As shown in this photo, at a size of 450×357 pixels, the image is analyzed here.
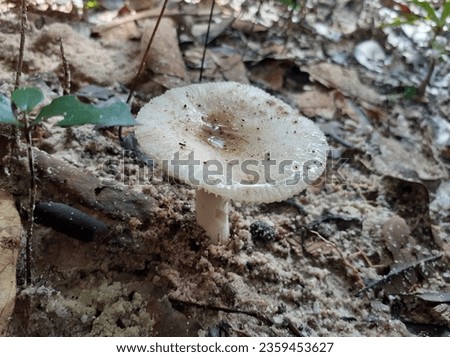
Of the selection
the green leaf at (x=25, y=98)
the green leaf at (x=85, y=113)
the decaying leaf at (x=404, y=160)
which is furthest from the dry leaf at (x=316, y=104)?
the green leaf at (x=25, y=98)

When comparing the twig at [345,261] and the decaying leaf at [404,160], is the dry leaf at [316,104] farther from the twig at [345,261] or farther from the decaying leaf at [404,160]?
the twig at [345,261]

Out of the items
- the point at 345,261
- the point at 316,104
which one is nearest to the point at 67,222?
A: the point at 345,261

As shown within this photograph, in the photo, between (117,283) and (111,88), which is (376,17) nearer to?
(111,88)

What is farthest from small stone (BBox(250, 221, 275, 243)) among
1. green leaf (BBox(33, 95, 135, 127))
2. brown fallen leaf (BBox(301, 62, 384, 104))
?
brown fallen leaf (BBox(301, 62, 384, 104))

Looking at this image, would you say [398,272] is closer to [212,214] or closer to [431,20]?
[212,214]

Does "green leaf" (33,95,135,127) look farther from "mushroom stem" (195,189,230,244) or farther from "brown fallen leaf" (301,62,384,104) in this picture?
"brown fallen leaf" (301,62,384,104)

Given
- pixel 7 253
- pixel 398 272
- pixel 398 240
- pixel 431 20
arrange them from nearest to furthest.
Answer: pixel 7 253 < pixel 398 272 < pixel 398 240 < pixel 431 20
